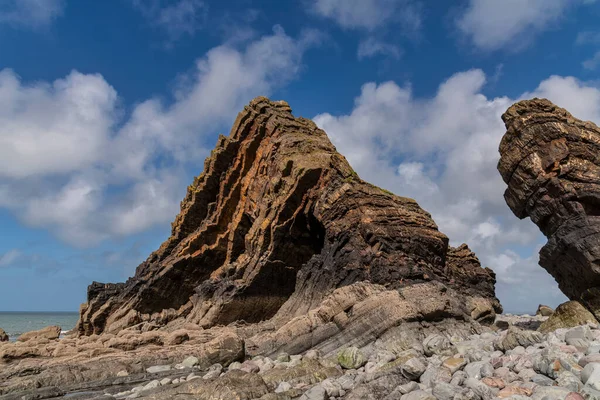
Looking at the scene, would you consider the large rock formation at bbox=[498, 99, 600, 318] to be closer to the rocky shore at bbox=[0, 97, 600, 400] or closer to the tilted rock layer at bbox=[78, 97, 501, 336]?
the rocky shore at bbox=[0, 97, 600, 400]

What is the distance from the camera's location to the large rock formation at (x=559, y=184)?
46.1 ft

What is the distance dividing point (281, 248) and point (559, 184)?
14.4m

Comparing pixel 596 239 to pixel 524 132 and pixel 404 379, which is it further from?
pixel 404 379

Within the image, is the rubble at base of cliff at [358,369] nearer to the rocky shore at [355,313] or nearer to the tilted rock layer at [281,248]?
the rocky shore at [355,313]

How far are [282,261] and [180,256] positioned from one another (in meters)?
11.2

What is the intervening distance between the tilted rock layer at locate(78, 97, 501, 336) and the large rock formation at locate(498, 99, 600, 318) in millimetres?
3830

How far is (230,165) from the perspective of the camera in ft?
107

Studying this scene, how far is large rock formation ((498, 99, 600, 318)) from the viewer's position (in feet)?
46.1

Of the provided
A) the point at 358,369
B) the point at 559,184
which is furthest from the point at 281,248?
the point at 559,184

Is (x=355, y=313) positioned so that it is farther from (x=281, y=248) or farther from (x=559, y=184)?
(x=281, y=248)

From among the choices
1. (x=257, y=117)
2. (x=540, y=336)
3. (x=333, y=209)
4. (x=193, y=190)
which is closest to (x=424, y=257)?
(x=333, y=209)

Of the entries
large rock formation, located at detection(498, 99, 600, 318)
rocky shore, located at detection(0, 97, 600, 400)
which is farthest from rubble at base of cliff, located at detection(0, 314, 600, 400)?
large rock formation, located at detection(498, 99, 600, 318)

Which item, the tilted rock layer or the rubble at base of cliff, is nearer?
the rubble at base of cliff

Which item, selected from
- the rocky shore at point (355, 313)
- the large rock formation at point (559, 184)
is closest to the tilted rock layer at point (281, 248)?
the rocky shore at point (355, 313)
